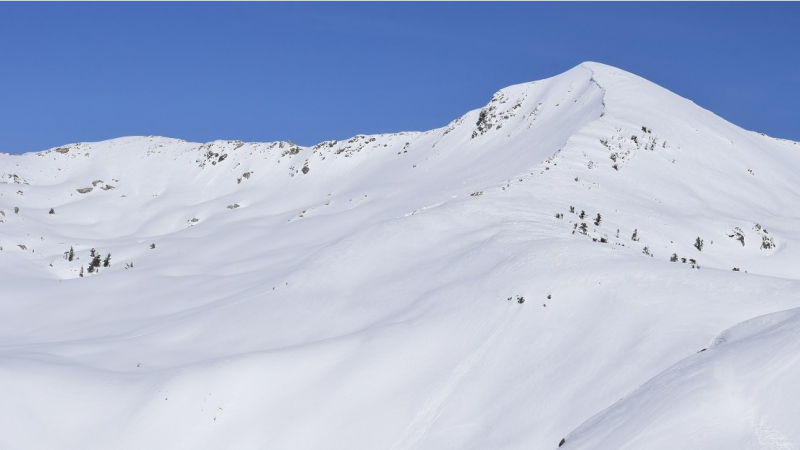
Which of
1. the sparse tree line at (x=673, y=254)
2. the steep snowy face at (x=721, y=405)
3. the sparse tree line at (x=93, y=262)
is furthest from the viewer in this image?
the sparse tree line at (x=93, y=262)

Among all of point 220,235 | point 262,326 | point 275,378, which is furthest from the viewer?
point 220,235

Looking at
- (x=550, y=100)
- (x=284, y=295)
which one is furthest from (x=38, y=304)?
(x=550, y=100)

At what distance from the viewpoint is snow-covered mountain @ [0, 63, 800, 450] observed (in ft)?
46.5

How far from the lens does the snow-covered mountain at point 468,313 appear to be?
559 inches

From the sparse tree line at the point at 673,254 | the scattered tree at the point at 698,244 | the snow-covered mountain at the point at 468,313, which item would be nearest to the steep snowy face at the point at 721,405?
the snow-covered mountain at the point at 468,313

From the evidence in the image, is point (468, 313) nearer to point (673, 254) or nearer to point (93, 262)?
point (673, 254)

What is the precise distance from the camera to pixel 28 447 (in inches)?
663

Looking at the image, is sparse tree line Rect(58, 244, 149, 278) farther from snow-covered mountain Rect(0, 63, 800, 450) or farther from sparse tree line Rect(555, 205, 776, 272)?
sparse tree line Rect(555, 205, 776, 272)

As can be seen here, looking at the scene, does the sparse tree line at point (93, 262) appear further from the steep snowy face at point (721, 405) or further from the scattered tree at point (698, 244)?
the steep snowy face at point (721, 405)

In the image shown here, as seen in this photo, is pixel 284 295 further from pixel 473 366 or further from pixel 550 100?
pixel 550 100

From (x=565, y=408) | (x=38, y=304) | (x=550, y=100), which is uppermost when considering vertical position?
(x=550, y=100)

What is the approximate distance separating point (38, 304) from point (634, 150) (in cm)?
2954

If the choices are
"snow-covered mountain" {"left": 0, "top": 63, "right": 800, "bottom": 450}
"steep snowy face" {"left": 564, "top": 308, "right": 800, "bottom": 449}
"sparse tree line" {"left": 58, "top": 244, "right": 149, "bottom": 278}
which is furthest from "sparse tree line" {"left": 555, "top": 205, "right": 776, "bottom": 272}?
"sparse tree line" {"left": 58, "top": 244, "right": 149, "bottom": 278}

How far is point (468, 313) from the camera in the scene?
64.2ft
